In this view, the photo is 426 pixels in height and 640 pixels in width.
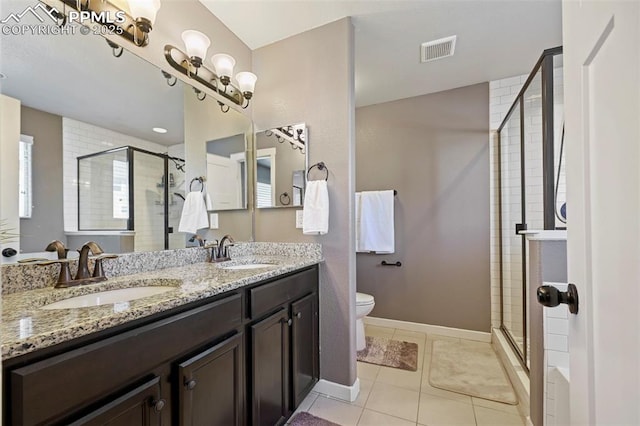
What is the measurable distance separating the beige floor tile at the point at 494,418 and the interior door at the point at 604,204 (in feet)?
3.87

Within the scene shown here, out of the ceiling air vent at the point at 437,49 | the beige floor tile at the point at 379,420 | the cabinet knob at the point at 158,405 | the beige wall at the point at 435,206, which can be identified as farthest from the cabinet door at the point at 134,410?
the ceiling air vent at the point at 437,49

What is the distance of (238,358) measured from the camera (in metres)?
1.13

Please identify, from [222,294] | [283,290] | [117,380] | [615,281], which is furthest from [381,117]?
[117,380]

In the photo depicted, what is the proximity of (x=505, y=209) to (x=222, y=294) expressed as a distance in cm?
254

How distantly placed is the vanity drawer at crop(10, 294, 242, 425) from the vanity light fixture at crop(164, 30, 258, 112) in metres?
1.36

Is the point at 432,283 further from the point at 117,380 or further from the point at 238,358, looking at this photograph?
the point at 117,380

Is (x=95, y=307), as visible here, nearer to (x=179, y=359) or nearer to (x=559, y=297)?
(x=179, y=359)

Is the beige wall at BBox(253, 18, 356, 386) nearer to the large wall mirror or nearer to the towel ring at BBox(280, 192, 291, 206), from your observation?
the towel ring at BBox(280, 192, 291, 206)

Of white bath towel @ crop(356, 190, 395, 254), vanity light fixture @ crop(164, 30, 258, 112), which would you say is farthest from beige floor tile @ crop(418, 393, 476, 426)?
vanity light fixture @ crop(164, 30, 258, 112)

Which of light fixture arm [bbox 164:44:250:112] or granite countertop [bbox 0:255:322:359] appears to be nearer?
granite countertop [bbox 0:255:322:359]

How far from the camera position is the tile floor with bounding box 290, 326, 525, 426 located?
1540mm

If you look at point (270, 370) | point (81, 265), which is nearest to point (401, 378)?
point (270, 370)

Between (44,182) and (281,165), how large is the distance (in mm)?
1269

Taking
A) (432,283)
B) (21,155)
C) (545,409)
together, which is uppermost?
(21,155)
